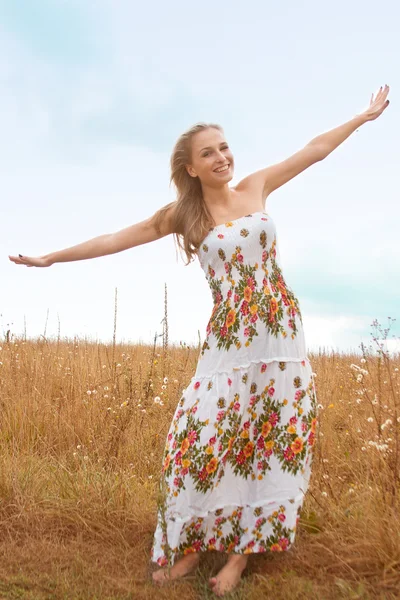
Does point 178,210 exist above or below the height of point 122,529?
above

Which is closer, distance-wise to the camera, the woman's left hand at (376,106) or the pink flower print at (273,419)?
the pink flower print at (273,419)

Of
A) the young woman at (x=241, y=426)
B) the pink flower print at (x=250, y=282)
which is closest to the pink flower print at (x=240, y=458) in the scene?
the young woman at (x=241, y=426)

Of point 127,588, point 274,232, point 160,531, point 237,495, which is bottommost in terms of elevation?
point 127,588

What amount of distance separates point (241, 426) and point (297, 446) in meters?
0.33

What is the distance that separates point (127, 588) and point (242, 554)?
2.22ft

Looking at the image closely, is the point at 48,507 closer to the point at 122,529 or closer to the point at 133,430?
the point at 122,529

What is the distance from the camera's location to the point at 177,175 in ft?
13.8

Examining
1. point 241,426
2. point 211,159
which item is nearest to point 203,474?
point 241,426

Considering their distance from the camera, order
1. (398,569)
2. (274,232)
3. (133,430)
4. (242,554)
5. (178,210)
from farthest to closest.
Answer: (133,430) < (178,210) < (274,232) < (242,554) < (398,569)

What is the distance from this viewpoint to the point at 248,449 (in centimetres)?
359

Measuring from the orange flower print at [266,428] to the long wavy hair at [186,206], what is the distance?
1.15m

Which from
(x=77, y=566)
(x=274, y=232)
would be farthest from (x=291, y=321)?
(x=77, y=566)

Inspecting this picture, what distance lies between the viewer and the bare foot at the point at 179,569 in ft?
11.7

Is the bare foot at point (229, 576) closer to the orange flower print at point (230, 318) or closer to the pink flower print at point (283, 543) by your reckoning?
the pink flower print at point (283, 543)
